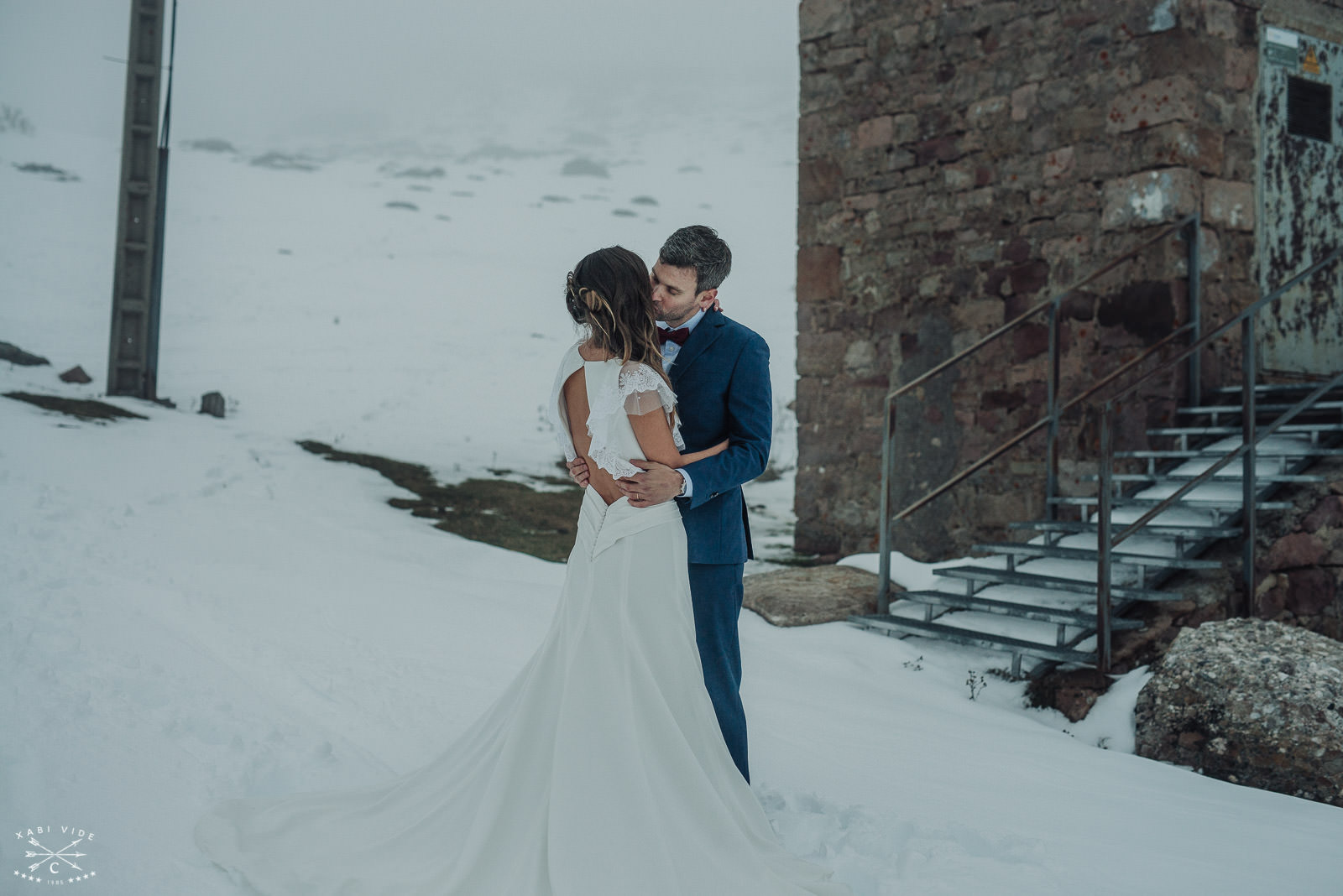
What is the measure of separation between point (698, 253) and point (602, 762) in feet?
3.81

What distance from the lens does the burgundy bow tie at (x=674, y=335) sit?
229 cm

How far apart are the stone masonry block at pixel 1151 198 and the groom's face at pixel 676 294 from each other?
3.69 meters

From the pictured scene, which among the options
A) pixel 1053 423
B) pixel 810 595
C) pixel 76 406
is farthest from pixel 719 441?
pixel 76 406

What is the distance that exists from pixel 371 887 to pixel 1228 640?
2888 mm

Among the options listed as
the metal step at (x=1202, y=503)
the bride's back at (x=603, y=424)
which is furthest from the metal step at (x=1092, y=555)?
the bride's back at (x=603, y=424)

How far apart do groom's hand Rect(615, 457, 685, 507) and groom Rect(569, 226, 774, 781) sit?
94 mm

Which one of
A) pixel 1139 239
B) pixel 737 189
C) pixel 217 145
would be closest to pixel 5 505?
pixel 1139 239

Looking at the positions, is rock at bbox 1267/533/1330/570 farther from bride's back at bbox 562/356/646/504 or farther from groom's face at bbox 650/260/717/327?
bride's back at bbox 562/356/646/504

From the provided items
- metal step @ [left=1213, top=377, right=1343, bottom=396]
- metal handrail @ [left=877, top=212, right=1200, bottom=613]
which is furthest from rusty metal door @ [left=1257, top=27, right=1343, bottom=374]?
metal handrail @ [left=877, top=212, right=1200, bottom=613]

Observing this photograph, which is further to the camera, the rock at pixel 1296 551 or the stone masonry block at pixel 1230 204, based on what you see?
the stone masonry block at pixel 1230 204

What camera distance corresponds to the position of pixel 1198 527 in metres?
3.99

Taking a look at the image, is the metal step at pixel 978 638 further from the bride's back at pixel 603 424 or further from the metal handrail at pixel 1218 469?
the bride's back at pixel 603 424

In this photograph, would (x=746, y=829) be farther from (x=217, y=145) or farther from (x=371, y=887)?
(x=217, y=145)

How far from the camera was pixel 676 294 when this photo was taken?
223 centimetres
